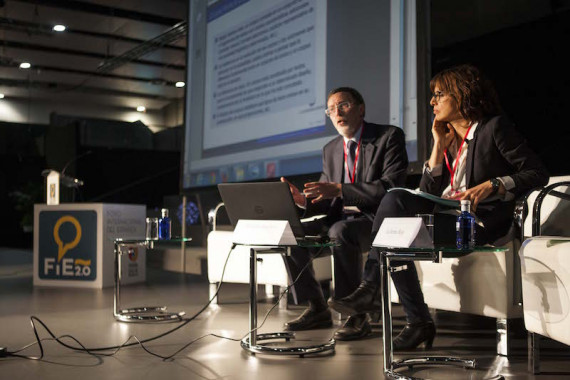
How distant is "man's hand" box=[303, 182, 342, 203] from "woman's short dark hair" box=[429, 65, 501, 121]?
58 cm

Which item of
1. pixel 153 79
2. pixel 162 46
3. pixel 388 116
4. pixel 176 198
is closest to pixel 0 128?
pixel 153 79

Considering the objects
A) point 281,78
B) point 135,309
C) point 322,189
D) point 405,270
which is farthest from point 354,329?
point 281,78

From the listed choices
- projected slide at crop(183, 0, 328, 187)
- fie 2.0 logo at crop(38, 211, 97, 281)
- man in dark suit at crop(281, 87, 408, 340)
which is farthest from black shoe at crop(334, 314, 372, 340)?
fie 2.0 logo at crop(38, 211, 97, 281)

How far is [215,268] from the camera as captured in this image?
384 centimetres

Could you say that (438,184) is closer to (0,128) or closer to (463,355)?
(463,355)

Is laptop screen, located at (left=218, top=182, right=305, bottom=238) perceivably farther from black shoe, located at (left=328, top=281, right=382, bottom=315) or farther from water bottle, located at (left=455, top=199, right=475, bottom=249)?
water bottle, located at (left=455, top=199, right=475, bottom=249)

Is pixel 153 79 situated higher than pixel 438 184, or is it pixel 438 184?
pixel 153 79

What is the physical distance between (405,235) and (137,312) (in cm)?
207

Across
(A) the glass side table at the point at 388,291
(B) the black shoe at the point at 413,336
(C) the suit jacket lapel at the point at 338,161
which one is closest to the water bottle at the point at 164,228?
A: (C) the suit jacket lapel at the point at 338,161

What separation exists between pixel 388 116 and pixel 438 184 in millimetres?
918

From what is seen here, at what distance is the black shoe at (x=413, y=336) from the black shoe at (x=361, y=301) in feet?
0.53

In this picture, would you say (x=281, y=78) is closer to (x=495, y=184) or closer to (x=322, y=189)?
(x=322, y=189)

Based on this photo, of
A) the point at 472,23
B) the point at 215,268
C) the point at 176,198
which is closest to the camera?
the point at 215,268

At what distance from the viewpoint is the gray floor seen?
187 centimetres
